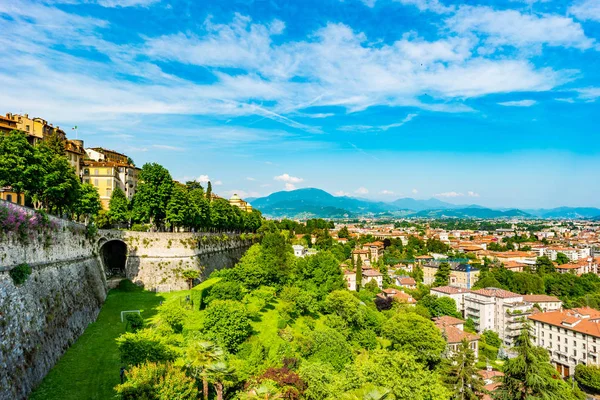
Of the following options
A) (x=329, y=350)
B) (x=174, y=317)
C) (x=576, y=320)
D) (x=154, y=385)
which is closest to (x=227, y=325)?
(x=174, y=317)

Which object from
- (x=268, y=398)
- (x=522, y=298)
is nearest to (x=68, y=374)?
(x=268, y=398)

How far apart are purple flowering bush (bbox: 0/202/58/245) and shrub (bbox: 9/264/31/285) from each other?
1.49m

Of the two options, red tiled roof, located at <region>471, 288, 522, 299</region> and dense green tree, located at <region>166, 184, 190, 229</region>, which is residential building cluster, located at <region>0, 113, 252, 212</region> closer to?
dense green tree, located at <region>166, 184, 190, 229</region>

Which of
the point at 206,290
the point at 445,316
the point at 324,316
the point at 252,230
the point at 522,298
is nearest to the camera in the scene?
the point at 206,290

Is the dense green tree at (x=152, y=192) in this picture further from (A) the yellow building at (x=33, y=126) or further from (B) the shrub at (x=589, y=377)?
(B) the shrub at (x=589, y=377)

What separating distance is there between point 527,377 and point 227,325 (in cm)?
1971

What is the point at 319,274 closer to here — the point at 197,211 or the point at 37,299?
the point at 197,211

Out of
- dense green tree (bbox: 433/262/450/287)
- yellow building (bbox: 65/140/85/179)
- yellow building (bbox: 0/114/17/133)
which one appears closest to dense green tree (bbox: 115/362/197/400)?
yellow building (bbox: 0/114/17/133)

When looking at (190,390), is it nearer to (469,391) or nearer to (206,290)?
(206,290)

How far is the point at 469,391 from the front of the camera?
28875mm

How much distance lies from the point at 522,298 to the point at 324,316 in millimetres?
45850

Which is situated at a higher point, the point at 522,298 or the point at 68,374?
the point at 68,374

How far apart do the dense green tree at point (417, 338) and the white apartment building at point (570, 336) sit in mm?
28348

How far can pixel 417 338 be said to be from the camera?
38.0 m
